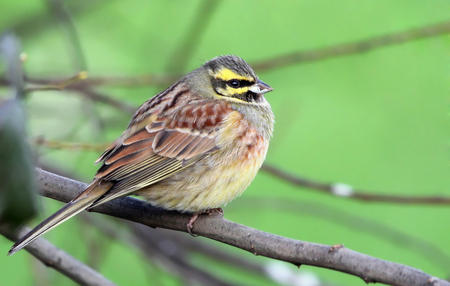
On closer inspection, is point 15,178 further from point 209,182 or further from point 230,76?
point 230,76

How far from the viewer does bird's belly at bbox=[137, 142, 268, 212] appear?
346cm

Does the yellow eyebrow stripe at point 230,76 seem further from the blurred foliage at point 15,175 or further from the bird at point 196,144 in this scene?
the blurred foliage at point 15,175

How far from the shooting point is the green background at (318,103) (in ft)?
20.1

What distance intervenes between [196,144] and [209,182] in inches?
9.3

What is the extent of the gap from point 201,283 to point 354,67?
2.20 metres

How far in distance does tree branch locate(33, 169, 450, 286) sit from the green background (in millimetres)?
2466

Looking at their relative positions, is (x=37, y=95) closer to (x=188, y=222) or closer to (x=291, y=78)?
(x=291, y=78)

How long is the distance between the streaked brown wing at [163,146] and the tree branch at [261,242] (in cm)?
15

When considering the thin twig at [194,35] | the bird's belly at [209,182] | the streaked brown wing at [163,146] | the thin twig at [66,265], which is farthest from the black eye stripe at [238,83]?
the thin twig at [66,265]

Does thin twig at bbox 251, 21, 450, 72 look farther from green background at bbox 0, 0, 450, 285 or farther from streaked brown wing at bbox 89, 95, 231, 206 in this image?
green background at bbox 0, 0, 450, 285

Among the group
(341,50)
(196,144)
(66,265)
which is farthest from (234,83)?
(66,265)

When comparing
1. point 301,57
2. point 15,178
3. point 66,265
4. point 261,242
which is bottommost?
point 66,265

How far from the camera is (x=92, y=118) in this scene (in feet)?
15.9

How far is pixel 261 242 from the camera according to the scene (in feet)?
8.55
